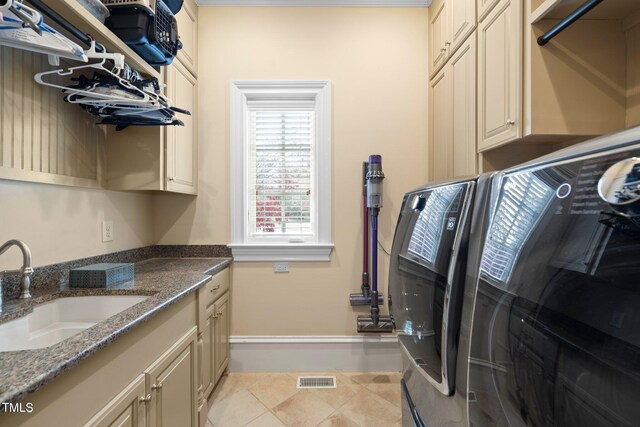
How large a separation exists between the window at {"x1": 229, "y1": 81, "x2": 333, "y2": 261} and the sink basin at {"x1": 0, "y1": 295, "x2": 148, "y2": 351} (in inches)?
43.2

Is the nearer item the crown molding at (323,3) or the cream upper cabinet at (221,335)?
the cream upper cabinet at (221,335)

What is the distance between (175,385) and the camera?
4.17 ft

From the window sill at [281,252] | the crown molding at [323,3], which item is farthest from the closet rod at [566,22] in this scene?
the window sill at [281,252]

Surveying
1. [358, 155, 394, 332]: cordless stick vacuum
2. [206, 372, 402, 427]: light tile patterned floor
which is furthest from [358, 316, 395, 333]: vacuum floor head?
[206, 372, 402, 427]: light tile patterned floor

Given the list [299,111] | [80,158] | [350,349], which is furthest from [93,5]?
[350,349]

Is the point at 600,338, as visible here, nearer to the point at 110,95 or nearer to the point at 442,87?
the point at 110,95

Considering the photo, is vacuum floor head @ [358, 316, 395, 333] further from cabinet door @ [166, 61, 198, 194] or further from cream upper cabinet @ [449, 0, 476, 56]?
cream upper cabinet @ [449, 0, 476, 56]

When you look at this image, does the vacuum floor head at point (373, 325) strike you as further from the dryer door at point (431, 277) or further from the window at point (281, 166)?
the dryer door at point (431, 277)

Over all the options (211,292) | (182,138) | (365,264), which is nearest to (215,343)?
(211,292)

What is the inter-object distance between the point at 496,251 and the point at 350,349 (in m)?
1.95

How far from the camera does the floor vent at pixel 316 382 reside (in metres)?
2.08

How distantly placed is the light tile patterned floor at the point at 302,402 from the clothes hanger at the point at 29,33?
2.03m

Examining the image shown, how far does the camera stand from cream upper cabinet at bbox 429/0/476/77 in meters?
1.71

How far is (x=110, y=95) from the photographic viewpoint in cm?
130
